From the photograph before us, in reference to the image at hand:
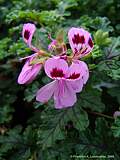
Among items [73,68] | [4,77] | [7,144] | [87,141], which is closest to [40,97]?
[73,68]

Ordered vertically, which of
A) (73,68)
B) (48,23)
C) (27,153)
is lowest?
(27,153)

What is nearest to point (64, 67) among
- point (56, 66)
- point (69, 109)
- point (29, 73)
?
point (56, 66)

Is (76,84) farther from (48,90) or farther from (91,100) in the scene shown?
(91,100)

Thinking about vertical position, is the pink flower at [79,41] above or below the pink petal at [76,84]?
above

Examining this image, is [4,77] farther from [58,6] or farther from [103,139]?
[103,139]

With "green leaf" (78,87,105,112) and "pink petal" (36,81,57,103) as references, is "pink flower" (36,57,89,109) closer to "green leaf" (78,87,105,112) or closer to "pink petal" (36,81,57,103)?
"pink petal" (36,81,57,103)

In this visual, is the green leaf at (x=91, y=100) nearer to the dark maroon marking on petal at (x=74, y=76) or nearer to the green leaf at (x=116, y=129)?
the green leaf at (x=116, y=129)

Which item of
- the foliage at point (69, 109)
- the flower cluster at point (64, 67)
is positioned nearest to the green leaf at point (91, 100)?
the foliage at point (69, 109)
